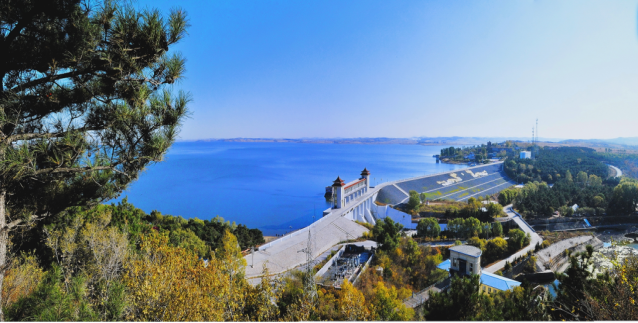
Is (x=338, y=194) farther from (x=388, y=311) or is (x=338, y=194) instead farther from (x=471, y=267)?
(x=388, y=311)

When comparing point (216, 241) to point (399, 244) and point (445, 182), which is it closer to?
point (399, 244)

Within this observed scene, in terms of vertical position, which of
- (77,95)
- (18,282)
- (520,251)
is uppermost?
(77,95)

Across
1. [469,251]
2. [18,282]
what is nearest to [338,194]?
[469,251]

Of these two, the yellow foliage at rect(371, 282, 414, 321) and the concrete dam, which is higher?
the yellow foliage at rect(371, 282, 414, 321)

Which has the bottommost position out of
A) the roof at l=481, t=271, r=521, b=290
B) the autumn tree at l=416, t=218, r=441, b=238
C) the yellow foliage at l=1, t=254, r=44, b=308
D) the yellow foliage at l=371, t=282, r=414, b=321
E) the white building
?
the autumn tree at l=416, t=218, r=441, b=238

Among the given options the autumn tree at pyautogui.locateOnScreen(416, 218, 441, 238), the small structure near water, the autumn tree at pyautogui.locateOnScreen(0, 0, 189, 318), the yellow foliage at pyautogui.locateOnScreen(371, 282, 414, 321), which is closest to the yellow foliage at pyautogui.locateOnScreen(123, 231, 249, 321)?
the autumn tree at pyautogui.locateOnScreen(0, 0, 189, 318)

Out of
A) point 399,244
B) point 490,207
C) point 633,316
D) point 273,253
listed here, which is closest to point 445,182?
point 490,207

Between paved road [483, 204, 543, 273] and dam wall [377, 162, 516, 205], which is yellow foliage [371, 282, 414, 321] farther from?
dam wall [377, 162, 516, 205]
